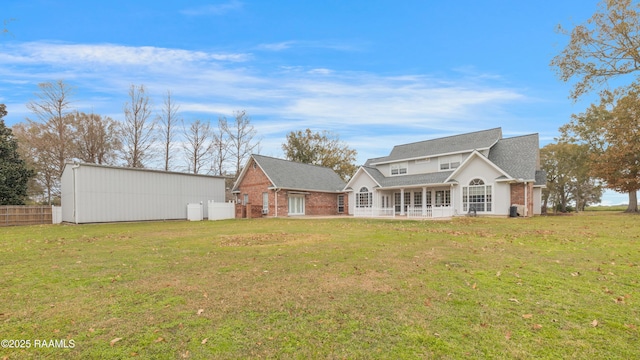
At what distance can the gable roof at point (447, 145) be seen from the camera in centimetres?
2653

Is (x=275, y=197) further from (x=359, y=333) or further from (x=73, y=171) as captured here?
(x=359, y=333)

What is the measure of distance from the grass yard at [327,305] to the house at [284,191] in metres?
19.8

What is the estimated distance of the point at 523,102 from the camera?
58.6 ft

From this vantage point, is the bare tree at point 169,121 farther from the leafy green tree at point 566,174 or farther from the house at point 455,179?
the leafy green tree at point 566,174

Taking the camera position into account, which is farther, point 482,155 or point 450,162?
point 450,162

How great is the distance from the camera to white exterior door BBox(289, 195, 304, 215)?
2891cm

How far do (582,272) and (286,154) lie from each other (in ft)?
148

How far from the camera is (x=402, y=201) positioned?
1046 inches

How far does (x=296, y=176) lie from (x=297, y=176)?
0.47 feet

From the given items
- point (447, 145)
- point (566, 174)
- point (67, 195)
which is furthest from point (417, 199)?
point (67, 195)

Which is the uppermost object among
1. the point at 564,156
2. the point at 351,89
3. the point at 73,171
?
the point at 351,89

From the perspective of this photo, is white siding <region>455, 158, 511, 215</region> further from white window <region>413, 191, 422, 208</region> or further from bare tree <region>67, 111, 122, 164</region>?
bare tree <region>67, 111, 122, 164</region>

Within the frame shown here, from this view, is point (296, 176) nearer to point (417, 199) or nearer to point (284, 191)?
point (284, 191)

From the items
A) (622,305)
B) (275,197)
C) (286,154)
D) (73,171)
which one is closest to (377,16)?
(622,305)
